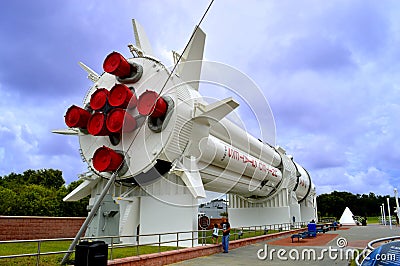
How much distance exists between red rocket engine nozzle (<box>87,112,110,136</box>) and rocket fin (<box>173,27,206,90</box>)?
11.3 ft

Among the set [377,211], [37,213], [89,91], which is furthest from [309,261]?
[377,211]

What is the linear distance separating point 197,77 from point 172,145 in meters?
3.33

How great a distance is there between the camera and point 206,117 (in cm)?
1137

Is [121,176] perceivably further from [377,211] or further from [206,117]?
[377,211]

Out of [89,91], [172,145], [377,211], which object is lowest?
[377,211]

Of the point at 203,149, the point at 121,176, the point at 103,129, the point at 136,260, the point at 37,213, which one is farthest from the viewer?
the point at 37,213

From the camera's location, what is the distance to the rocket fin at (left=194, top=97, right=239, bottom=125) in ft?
35.5

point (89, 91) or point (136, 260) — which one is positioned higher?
point (89, 91)

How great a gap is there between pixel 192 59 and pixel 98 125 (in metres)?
4.31

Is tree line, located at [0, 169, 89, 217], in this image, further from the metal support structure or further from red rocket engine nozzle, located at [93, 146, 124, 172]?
the metal support structure

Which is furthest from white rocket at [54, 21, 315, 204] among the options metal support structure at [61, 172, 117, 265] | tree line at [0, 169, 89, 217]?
tree line at [0, 169, 89, 217]

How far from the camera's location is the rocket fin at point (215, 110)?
10.8 metres

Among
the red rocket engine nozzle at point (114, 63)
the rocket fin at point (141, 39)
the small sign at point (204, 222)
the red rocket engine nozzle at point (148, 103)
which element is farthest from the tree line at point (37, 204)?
the red rocket engine nozzle at point (148, 103)

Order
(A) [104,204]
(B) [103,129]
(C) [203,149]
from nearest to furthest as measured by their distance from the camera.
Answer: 1. (A) [104,204]
2. (B) [103,129]
3. (C) [203,149]
